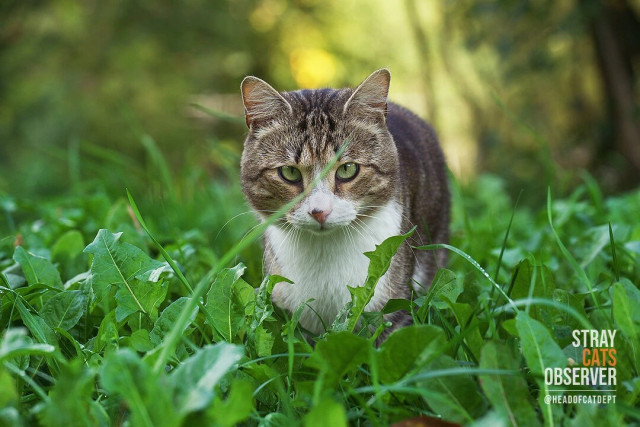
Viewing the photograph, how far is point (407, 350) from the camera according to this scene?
1342mm

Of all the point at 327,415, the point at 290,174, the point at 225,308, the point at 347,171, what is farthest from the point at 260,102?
the point at 327,415

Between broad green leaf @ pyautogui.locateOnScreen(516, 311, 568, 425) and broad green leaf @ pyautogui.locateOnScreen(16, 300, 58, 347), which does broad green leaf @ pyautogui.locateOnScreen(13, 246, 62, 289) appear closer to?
broad green leaf @ pyautogui.locateOnScreen(16, 300, 58, 347)

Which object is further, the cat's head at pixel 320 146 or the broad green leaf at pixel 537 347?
the cat's head at pixel 320 146

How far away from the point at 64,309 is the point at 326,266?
0.82 m

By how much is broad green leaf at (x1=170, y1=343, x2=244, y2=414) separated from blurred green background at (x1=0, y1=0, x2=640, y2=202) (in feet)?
7.87

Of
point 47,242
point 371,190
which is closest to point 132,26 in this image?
point 47,242

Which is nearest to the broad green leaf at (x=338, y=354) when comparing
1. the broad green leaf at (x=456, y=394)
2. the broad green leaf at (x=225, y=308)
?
the broad green leaf at (x=456, y=394)

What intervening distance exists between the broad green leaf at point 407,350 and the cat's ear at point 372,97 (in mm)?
1167

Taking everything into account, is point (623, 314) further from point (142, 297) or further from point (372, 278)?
point (142, 297)

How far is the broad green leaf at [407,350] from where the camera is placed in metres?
1.33

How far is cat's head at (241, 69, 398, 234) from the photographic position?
2.23 m

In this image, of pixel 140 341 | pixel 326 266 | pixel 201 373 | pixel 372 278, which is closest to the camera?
pixel 201 373

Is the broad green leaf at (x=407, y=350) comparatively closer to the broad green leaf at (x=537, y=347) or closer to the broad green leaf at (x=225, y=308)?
the broad green leaf at (x=537, y=347)

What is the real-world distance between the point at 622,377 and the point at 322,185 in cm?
106
